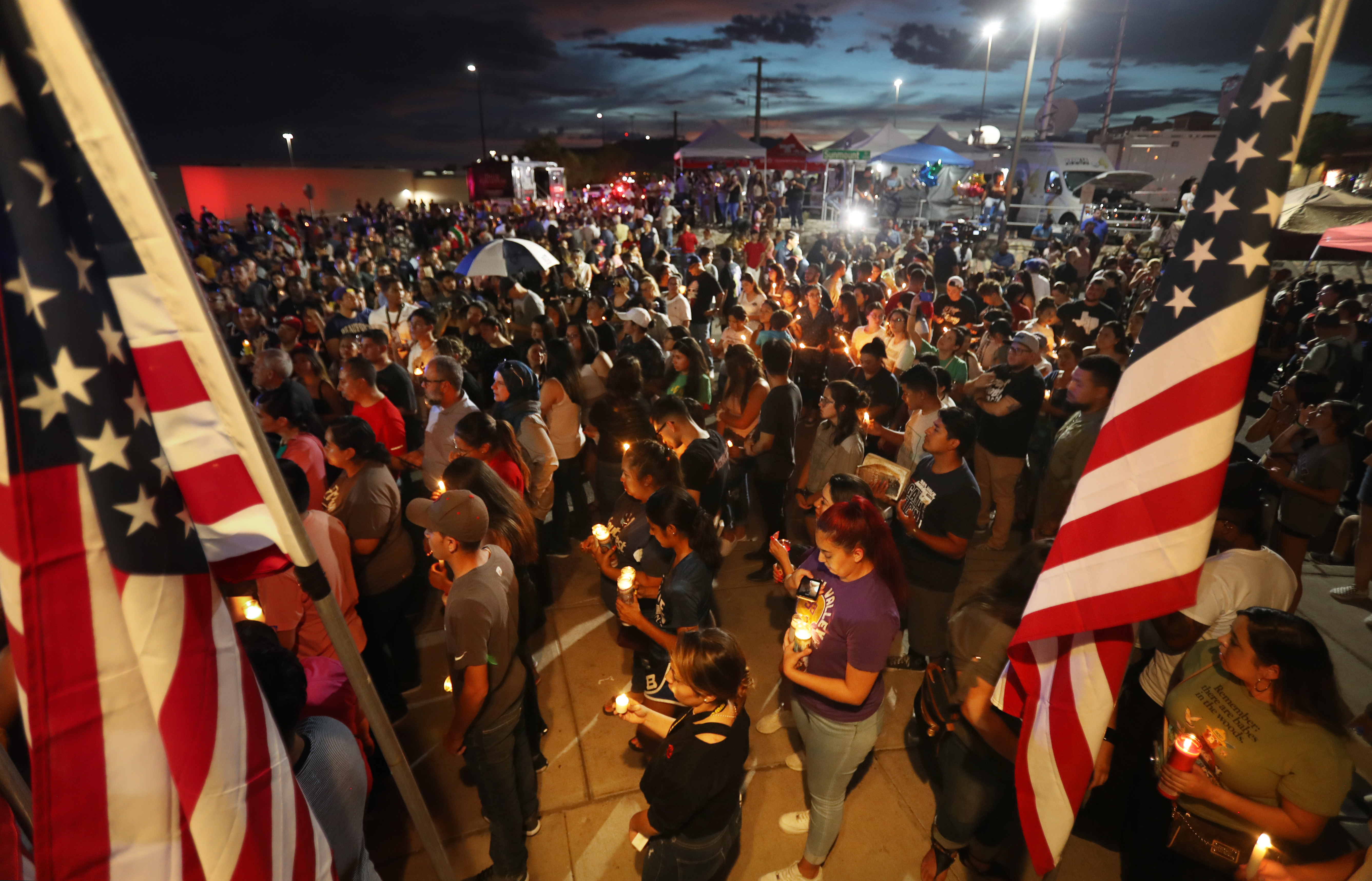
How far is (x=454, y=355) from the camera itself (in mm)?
6895

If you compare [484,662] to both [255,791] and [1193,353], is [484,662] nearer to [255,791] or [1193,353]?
[255,791]

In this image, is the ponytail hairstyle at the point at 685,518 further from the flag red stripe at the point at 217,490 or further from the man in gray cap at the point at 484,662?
the flag red stripe at the point at 217,490

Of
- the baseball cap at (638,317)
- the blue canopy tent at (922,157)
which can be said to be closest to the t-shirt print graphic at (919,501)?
the baseball cap at (638,317)

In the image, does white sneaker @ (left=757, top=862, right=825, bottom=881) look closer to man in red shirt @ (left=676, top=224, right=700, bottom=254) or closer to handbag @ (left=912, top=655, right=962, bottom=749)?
handbag @ (left=912, top=655, right=962, bottom=749)

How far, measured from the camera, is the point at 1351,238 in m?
8.16

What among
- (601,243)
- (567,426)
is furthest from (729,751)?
(601,243)

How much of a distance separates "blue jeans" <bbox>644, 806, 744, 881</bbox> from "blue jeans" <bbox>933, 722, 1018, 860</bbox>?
113 centimetres

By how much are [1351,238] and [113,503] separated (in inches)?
475

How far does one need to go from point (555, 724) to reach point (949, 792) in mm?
2653

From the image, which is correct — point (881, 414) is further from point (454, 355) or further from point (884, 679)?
point (454, 355)

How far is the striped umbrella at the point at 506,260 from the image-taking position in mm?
9461

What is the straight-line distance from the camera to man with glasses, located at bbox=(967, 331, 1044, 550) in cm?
575

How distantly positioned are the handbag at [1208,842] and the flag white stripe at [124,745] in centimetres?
357

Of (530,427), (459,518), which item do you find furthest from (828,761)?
(530,427)
